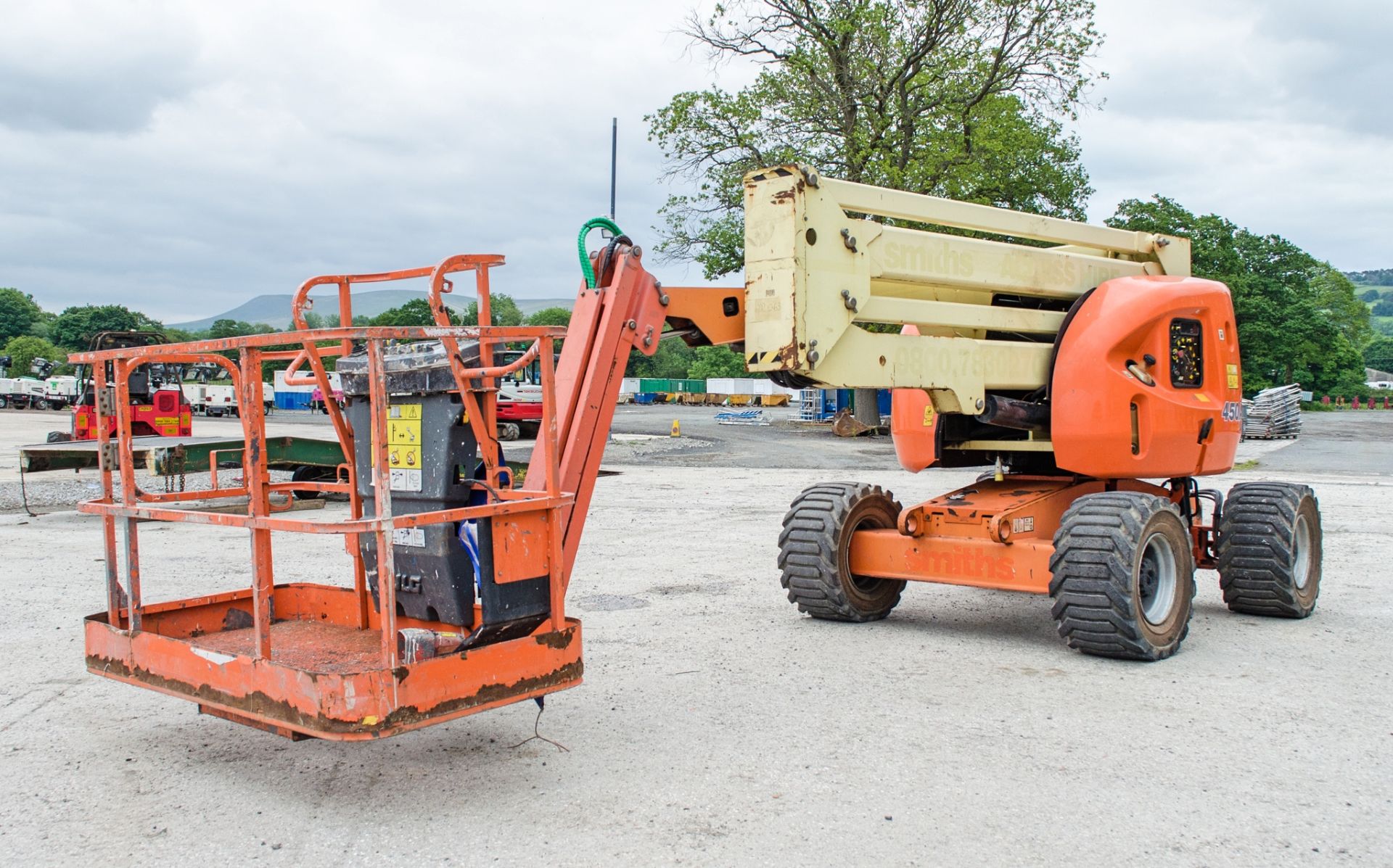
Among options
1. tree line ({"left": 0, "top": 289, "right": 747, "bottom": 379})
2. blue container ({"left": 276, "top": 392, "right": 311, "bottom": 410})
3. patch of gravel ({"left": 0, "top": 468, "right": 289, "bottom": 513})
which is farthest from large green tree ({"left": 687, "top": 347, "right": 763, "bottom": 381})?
patch of gravel ({"left": 0, "top": 468, "right": 289, "bottom": 513})

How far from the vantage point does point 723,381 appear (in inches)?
2886

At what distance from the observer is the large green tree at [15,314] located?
386 feet

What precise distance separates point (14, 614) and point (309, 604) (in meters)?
3.53

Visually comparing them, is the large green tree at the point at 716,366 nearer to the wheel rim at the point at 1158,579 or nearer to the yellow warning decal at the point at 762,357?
the wheel rim at the point at 1158,579

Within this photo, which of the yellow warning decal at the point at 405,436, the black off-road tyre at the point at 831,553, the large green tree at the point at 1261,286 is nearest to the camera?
the yellow warning decal at the point at 405,436

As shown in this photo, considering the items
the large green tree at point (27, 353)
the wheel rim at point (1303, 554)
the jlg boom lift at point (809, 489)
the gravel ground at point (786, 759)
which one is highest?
the large green tree at point (27, 353)

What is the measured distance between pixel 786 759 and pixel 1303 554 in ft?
17.3

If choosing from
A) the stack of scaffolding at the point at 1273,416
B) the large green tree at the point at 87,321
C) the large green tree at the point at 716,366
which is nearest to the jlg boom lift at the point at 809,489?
the stack of scaffolding at the point at 1273,416

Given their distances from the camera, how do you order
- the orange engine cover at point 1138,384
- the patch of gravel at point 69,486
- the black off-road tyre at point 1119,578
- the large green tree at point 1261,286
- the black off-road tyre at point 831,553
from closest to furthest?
the black off-road tyre at point 1119,578, the orange engine cover at point 1138,384, the black off-road tyre at point 831,553, the patch of gravel at point 69,486, the large green tree at point 1261,286

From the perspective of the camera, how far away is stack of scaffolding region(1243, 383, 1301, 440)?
111 feet

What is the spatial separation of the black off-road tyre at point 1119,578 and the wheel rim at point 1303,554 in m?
1.82

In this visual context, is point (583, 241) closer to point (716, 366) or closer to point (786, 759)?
point (786, 759)

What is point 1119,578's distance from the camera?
6453 mm

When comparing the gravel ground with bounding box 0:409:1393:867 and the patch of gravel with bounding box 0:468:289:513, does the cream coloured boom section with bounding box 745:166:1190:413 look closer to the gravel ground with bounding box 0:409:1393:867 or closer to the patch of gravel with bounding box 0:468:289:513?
the gravel ground with bounding box 0:409:1393:867
